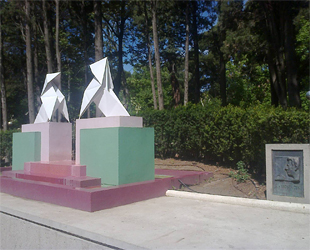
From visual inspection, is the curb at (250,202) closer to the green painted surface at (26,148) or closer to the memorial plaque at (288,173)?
the memorial plaque at (288,173)

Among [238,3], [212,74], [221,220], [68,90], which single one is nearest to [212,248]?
[221,220]

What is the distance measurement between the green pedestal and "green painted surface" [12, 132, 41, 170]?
286 centimetres

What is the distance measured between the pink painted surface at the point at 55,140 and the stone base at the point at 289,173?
676 centimetres

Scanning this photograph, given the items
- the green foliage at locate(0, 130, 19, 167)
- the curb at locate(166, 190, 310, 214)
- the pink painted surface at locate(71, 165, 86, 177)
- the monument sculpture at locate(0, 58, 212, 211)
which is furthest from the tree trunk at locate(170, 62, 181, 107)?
the curb at locate(166, 190, 310, 214)

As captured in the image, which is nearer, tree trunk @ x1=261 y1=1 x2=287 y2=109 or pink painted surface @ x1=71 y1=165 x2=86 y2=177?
pink painted surface @ x1=71 y1=165 x2=86 y2=177

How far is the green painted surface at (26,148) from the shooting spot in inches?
427

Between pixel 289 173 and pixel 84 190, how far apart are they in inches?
177

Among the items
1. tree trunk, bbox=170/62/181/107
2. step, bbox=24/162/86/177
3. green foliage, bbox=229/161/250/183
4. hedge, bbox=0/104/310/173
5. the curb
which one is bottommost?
the curb

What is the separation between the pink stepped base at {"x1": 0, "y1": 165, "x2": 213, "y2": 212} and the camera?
6.84 metres

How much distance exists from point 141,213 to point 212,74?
2931 cm

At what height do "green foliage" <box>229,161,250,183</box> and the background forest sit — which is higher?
the background forest

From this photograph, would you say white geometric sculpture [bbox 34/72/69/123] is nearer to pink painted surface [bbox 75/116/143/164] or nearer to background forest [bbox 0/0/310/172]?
pink painted surface [bbox 75/116/143/164]

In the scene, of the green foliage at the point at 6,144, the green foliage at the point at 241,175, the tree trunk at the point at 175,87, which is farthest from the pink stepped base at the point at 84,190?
the tree trunk at the point at 175,87

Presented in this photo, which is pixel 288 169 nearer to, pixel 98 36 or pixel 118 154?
pixel 118 154
